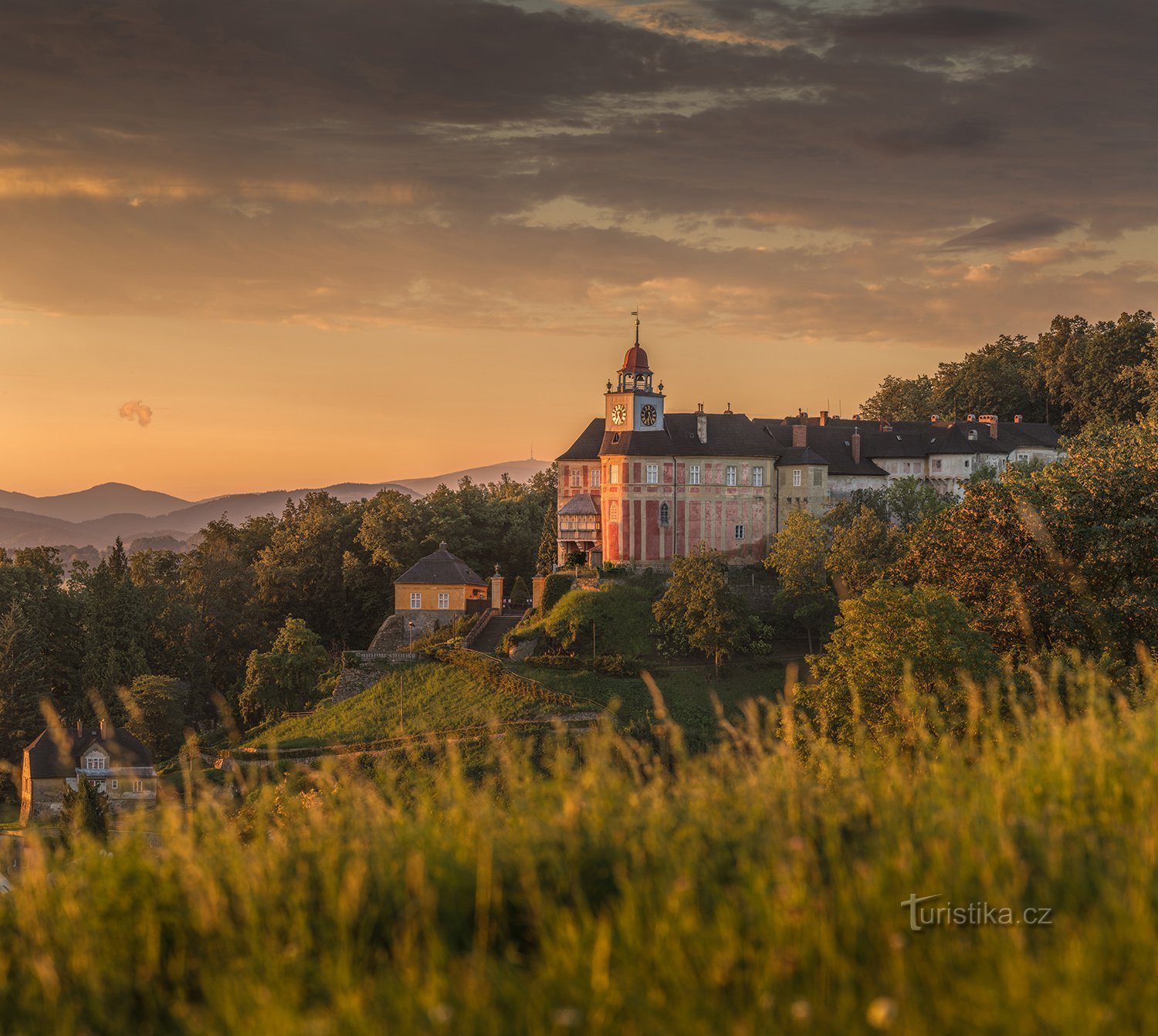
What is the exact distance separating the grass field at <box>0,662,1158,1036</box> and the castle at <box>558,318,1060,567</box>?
2055 inches

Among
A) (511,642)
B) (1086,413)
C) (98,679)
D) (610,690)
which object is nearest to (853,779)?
(610,690)

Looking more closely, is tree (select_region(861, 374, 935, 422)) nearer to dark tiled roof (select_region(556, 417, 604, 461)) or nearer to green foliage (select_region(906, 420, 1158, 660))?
dark tiled roof (select_region(556, 417, 604, 461))

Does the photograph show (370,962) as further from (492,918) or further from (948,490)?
(948,490)

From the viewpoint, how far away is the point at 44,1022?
4.63m

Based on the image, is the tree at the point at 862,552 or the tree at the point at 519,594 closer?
the tree at the point at 862,552

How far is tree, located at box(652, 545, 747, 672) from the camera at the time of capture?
4688cm

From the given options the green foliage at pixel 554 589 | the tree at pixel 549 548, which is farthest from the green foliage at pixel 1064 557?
the tree at pixel 549 548

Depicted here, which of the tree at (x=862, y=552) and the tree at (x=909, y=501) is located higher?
the tree at (x=909, y=501)

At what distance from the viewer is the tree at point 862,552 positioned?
47438 millimetres

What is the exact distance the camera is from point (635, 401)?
6100 cm

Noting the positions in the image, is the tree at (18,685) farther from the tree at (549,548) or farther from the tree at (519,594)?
the tree at (549,548)

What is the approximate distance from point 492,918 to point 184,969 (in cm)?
134

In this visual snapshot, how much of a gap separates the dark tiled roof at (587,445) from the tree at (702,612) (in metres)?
13.4

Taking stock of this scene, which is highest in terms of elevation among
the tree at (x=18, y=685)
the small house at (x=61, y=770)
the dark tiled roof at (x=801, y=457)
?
the dark tiled roof at (x=801, y=457)
